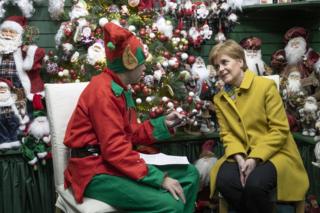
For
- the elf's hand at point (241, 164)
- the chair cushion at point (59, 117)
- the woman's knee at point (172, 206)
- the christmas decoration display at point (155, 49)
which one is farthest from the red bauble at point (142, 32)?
the woman's knee at point (172, 206)

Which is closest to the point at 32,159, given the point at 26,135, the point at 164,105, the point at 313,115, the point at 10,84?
the point at 26,135

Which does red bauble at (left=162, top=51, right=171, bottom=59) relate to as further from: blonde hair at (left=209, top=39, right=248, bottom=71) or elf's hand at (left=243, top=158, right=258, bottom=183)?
elf's hand at (left=243, top=158, right=258, bottom=183)

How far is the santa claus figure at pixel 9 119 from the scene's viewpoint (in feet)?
7.77

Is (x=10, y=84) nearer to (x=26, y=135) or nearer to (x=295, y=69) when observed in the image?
(x=26, y=135)

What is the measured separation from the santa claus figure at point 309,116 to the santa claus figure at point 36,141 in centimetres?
143

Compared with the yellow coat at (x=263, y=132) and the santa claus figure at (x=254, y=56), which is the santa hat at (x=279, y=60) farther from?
the yellow coat at (x=263, y=132)

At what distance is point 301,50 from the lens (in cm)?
268

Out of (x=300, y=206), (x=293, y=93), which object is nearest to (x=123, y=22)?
(x=293, y=93)

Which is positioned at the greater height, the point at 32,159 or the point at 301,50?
the point at 301,50

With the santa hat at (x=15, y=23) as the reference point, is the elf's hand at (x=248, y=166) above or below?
below

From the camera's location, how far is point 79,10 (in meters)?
2.46

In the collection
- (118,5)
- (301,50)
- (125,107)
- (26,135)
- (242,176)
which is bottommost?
(242,176)

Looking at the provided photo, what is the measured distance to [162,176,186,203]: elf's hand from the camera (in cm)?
160

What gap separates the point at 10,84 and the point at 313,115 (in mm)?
1683
